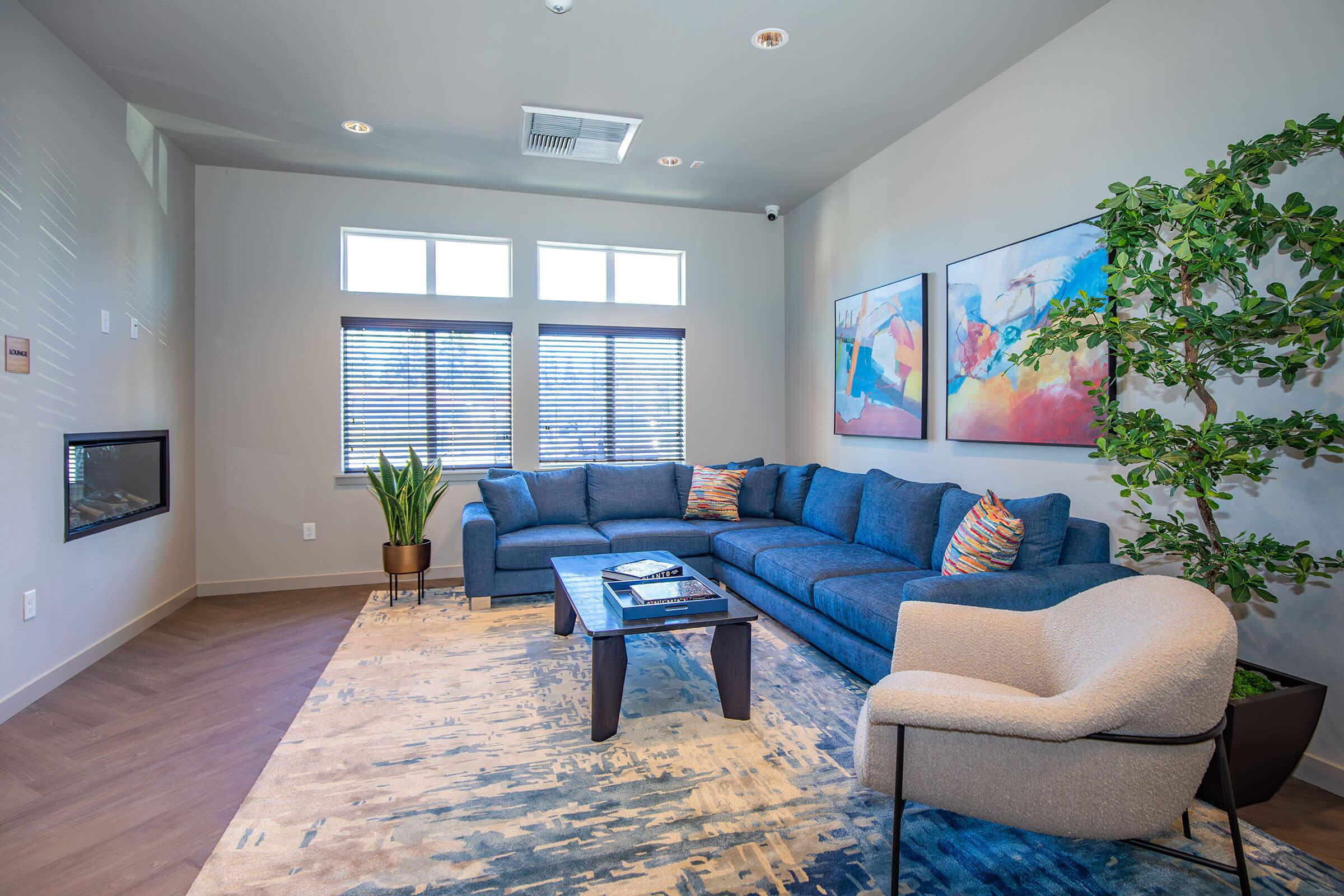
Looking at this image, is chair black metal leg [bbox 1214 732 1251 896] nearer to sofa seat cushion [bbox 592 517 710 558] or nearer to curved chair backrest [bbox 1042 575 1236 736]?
curved chair backrest [bbox 1042 575 1236 736]

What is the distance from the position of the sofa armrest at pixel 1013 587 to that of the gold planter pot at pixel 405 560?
3054mm

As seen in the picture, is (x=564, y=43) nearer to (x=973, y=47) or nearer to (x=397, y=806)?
(x=973, y=47)

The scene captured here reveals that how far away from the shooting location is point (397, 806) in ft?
6.58

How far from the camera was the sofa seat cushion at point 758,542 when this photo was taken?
391cm

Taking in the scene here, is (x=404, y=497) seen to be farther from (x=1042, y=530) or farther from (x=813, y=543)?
(x=1042, y=530)

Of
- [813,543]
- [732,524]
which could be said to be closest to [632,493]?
[732,524]

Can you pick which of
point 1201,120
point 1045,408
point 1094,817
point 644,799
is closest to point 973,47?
point 1201,120

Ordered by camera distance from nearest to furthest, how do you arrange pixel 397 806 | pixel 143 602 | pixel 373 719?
pixel 397 806, pixel 373 719, pixel 143 602

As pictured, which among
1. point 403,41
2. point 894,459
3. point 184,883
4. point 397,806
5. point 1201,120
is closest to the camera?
point 184,883

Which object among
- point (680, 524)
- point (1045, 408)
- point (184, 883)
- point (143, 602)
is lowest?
point (184, 883)

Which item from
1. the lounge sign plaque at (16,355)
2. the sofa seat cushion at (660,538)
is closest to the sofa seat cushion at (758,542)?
the sofa seat cushion at (660,538)

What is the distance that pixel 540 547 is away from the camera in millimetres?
4141

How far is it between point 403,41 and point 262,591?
12.0 feet

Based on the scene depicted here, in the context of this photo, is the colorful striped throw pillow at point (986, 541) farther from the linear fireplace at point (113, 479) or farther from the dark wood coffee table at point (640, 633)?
the linear fireplace at point (113, 479)
